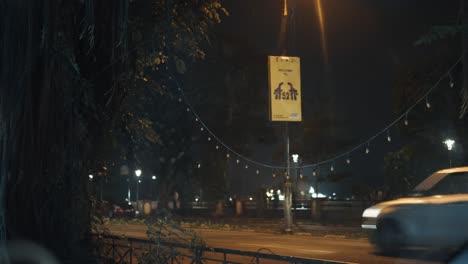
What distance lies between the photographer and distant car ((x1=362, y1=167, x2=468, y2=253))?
11.3 m

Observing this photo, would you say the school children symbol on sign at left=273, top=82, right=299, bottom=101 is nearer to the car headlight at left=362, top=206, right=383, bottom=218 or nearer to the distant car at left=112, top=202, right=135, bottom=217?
the car headlight at left=362, top=206, right=383, bottom=218

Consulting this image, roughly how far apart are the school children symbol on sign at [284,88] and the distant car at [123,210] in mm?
28453

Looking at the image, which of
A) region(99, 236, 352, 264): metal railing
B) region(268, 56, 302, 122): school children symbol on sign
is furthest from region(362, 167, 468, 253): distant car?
region(268, 56, 302, 122): school children symbol on sign

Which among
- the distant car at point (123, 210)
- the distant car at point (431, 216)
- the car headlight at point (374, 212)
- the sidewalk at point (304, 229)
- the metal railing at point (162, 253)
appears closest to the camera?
the metal railing at point (162, 253)

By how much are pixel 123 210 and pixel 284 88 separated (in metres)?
31.0

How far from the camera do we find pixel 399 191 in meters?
34.3

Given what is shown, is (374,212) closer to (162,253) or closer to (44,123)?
(162,253)

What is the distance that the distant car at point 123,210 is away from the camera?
48222 mm

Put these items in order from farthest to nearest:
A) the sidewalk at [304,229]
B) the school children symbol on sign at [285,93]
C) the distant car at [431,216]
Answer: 1. the sidewalk at [304,229]
2. the school children symbol on sign at [285,93]
3. the distant car at [431,216]

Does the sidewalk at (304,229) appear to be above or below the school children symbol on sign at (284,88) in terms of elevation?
below

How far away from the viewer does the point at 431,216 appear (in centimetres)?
1161

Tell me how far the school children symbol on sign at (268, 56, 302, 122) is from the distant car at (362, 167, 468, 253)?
399 inches

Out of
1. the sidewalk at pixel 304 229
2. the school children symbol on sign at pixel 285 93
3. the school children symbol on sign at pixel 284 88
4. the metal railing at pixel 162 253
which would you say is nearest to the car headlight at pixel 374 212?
the metal railing at pixel 162 253

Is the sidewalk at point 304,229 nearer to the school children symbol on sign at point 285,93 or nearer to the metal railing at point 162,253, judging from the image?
the school children symbol on sign at point 285,93
